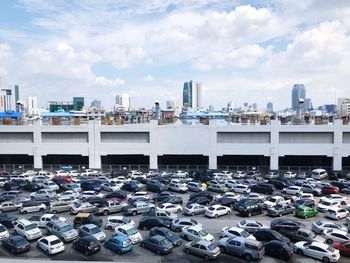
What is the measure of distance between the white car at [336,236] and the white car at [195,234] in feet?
27.1

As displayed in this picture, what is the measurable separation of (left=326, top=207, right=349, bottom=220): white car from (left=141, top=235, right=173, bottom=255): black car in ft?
52.4

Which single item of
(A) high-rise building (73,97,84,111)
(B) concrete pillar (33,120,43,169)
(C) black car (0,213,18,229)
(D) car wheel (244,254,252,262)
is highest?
(A) high-rise building (73,97,84,111)

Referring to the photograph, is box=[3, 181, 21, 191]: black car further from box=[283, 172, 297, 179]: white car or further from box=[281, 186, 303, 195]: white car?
box=[283, 172, 297, 179]: white car

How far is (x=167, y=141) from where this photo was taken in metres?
54.8

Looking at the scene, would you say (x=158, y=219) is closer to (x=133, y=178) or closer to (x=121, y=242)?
(x=121, y=242)

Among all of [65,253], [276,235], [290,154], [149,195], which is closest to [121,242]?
[65,253]

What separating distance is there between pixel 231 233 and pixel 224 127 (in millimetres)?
29476

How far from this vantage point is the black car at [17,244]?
78.3 ft

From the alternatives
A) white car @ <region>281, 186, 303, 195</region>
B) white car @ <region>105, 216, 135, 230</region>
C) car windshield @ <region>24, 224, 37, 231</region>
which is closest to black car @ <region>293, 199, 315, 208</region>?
white car @ <region>281, 186, 303, 195</region>

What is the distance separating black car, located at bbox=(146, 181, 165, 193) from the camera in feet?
136

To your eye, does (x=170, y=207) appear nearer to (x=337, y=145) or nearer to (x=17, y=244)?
(x=17, y=244)

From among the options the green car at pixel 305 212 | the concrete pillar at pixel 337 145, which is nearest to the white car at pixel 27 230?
the green car at pixel 305 212

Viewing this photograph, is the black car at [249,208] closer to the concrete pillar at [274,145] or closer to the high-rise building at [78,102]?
the concrete pillar at [274,145]

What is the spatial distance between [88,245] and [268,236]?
12684 mm
